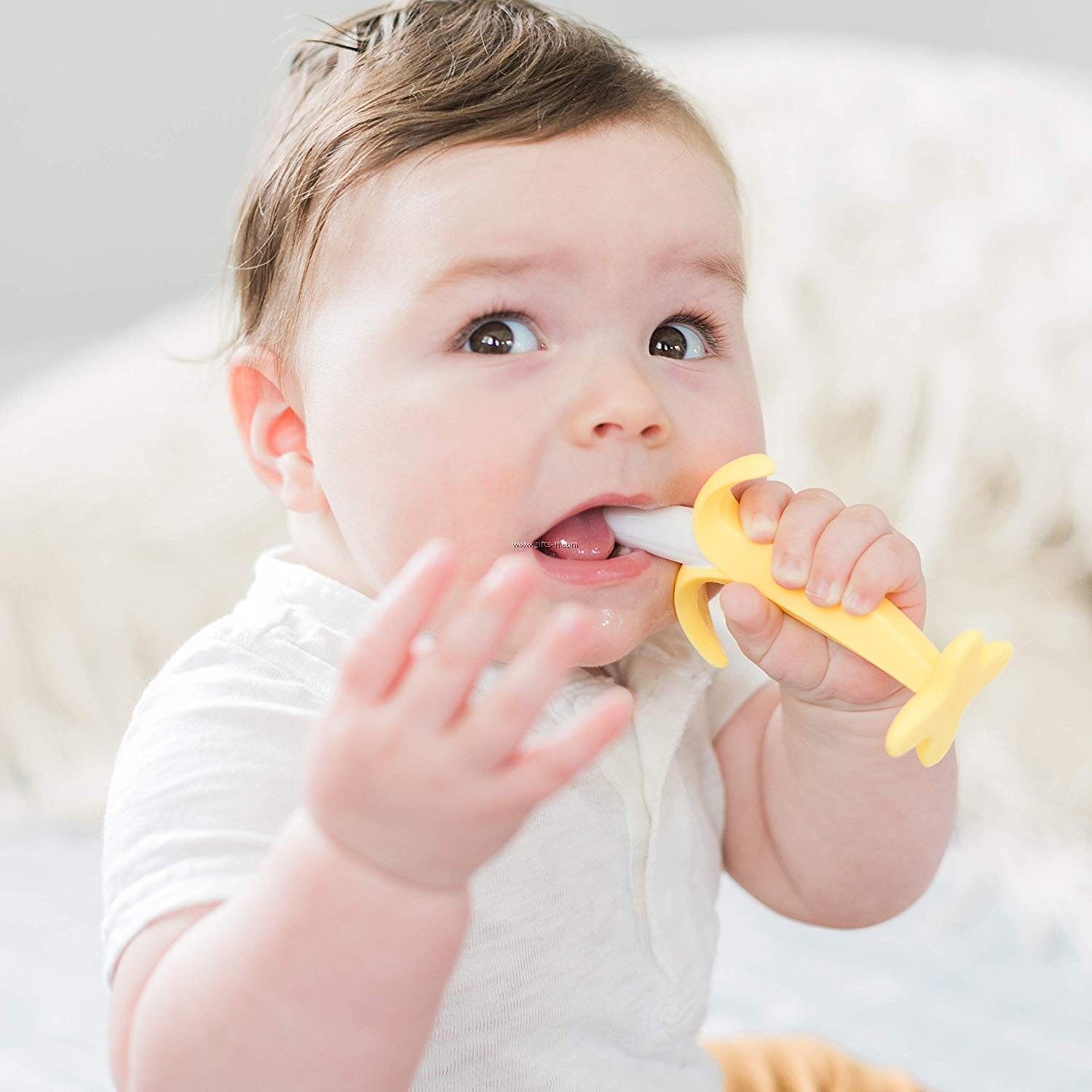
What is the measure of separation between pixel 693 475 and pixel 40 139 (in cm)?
143

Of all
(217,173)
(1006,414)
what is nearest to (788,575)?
(1006,414)

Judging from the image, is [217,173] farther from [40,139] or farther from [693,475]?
[693,475]

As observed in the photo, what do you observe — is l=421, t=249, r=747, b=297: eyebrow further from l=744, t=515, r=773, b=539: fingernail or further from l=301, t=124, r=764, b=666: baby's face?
l=744, t=515, r=773, b=539: fingernail

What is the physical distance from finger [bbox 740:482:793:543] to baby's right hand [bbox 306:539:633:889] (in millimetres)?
195

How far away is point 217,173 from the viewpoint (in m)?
1.90

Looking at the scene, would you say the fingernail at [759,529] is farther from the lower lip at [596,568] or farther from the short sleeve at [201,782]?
the short sleeve at [201,782]

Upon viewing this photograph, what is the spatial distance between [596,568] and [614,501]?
0.03 meters

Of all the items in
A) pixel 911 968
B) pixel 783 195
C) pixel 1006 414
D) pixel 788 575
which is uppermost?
pixel 788 575

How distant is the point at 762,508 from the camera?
2.01 ft

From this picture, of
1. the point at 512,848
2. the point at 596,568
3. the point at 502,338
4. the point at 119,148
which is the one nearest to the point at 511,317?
the point at 502,338

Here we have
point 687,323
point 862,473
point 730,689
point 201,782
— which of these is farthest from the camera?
point 862,473

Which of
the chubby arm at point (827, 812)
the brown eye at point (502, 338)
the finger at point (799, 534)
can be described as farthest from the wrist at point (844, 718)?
the brown eye at point (502, 338)

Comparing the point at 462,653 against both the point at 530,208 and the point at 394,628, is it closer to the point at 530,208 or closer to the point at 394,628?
the point at 394,628

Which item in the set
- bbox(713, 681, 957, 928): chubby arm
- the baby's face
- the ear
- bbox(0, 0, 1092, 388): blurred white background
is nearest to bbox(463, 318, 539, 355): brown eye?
the baby's face
